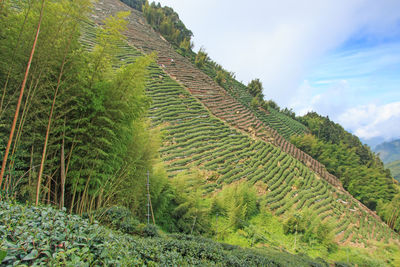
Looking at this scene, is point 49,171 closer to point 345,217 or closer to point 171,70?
point 345,217

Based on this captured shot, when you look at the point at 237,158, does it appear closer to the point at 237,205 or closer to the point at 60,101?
the point at 237,205

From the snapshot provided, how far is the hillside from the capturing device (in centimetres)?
266

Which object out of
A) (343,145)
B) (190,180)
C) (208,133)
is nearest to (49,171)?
(190,180)

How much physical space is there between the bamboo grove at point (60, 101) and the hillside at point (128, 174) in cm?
2

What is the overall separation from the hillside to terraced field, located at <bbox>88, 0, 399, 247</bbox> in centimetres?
13

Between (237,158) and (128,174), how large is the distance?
1200 centimetres

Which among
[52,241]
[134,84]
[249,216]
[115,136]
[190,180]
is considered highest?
[134,84]

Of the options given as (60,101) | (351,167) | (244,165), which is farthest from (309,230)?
(351,167)

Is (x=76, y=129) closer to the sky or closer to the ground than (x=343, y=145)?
closer to the ground

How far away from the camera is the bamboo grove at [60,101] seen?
280cm

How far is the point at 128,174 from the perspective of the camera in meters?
4.91

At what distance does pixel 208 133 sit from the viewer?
17562mm

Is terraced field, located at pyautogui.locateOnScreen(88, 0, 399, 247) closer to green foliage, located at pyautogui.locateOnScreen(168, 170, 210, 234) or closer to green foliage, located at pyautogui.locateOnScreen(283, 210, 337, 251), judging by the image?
green foliage, located at pyautogui.locateOnScreen(283, 210, 337, 251)

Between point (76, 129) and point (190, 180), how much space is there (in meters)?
6.13
